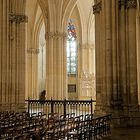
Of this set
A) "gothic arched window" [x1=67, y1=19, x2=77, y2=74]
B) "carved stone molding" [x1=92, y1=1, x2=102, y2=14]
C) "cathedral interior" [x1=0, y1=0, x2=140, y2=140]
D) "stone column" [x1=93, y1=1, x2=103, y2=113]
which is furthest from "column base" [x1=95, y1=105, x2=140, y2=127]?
"gothic arched window" [x1=67, y1=19, x2=77, y2=74]

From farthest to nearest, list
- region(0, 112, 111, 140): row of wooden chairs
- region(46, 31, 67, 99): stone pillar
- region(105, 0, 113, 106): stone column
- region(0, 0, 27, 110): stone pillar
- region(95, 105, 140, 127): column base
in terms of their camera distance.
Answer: region(46, 31, 67, 99): stone pillar
region(0, 0, 27, 110): stone pillar
region(105, 0, 113, 106): stone column
region(95, 105, 140, 127): column base
region(0, 112, 111, 140): row of wooden chairs

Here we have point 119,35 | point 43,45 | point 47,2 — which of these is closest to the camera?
point 119,35

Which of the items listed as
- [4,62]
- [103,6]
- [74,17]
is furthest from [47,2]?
[103,6]

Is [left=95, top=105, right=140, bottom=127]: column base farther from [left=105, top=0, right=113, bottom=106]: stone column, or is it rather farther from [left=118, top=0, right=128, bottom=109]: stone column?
[left=105, top=0, right=113, bottom=106]: stone column

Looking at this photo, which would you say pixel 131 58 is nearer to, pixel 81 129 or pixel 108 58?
pixel 108 58

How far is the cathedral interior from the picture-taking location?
1588cm

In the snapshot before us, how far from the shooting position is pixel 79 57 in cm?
3938

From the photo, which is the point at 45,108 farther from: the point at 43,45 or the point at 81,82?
the point at 43,45

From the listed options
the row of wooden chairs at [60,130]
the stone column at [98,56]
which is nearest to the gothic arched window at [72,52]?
the stone column at [98,56]

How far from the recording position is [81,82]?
37.3m

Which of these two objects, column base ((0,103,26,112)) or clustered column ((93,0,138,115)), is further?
column base ((0,103,26,112))

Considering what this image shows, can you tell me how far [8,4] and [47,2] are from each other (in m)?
9.03

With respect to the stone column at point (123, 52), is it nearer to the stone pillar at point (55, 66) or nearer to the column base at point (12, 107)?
the column base at point (12, 107)

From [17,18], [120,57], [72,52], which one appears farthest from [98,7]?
[72,52]
